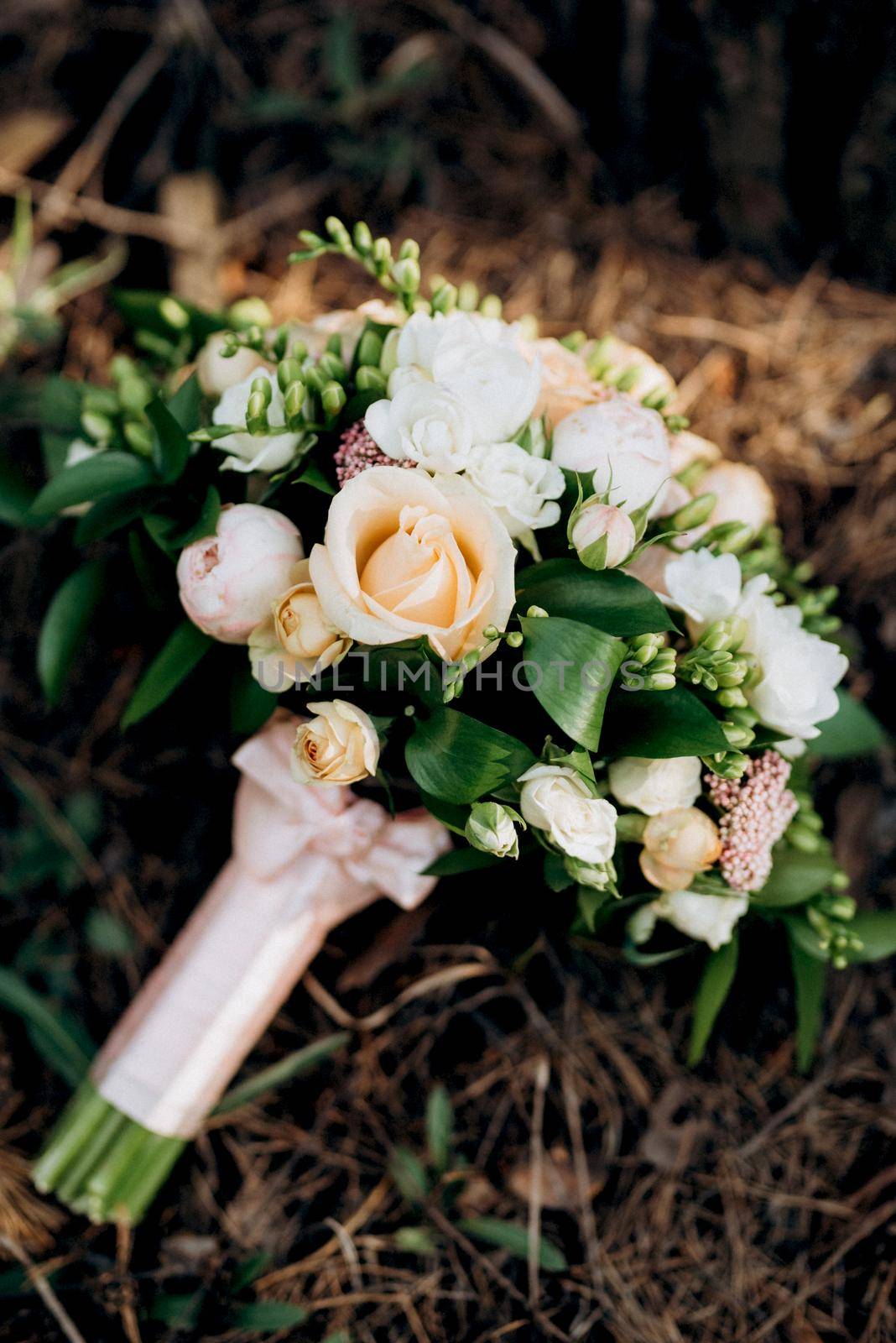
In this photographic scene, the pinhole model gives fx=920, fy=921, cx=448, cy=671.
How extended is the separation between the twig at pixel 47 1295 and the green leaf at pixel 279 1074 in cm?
29

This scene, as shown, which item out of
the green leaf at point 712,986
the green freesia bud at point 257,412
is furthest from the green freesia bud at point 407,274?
the green leaf at point 712,986

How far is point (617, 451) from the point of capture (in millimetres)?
887

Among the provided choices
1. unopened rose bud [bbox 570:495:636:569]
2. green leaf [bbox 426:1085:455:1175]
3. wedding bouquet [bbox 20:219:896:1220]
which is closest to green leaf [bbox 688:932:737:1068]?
wedding bouquet [bbox 20:219:896:1220]

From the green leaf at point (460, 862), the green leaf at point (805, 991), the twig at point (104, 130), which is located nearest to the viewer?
the green leaf at point (460, 862)

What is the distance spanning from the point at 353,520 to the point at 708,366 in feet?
A: 3.52

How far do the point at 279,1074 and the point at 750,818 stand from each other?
77cm

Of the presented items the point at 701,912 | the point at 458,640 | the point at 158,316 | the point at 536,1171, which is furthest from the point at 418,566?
the point at 536,1171

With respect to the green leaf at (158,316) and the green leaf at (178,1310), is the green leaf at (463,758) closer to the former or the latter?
the green leaf at (158,316)

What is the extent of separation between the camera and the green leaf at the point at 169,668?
1.03 metres

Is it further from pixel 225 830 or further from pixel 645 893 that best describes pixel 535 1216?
pixel 225 830

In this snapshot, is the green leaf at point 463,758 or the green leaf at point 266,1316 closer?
the green leaf at point 463,758

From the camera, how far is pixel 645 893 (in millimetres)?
979

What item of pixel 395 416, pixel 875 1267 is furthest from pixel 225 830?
pixel 875 1267

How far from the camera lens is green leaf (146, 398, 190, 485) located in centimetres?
99
